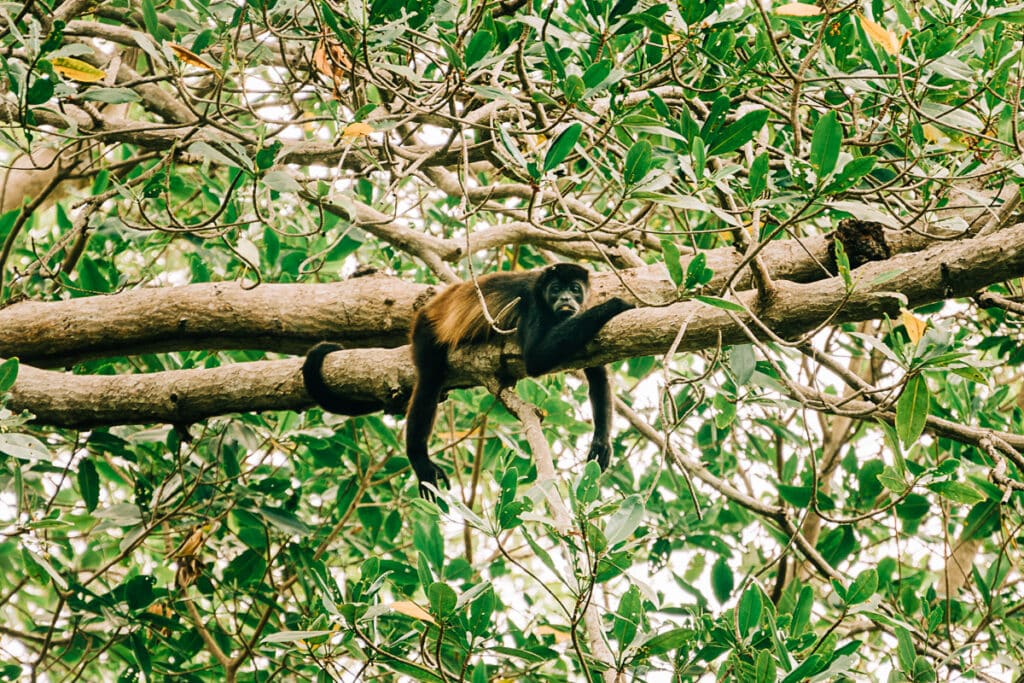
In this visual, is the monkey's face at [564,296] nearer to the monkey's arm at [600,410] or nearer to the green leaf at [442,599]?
the monkey's arm at [600,410]

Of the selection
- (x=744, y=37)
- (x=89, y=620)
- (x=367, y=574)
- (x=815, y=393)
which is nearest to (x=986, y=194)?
(x=815, y=393)

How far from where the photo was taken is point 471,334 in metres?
5.02

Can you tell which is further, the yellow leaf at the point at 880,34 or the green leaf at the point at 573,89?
the yellow leaf at the point at 880,34

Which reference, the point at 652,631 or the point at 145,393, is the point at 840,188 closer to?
the point at 652,631

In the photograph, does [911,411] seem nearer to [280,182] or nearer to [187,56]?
[280,182]

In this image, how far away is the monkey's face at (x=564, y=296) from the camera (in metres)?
5.09

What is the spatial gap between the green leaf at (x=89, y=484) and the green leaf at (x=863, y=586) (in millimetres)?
3917

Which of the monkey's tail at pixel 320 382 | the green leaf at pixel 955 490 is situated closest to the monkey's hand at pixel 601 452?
the monkey's tail at pixel 320 382

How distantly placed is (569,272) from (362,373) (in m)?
1.33

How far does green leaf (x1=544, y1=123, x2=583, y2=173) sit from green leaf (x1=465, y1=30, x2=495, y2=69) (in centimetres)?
63

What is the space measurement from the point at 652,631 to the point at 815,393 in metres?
1.68

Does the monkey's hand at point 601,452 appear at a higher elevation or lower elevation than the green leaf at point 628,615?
higher

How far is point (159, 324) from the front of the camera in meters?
5.08

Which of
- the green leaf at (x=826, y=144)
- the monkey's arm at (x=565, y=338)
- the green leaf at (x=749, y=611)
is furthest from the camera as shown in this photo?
the monkey's arm at (x=565, y=338)
